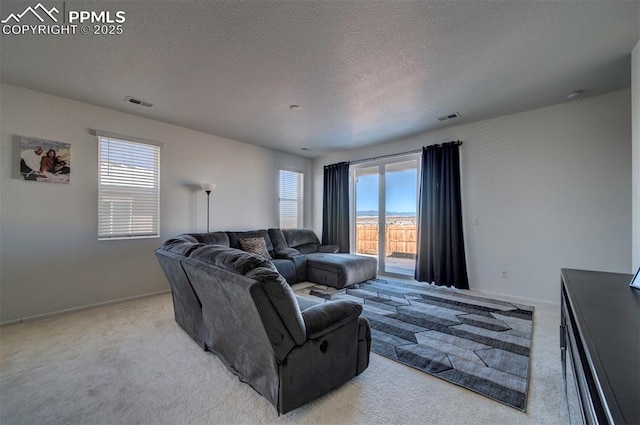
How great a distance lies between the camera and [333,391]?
1.82m

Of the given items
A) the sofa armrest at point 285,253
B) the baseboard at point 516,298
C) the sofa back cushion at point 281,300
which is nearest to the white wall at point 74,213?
the sofa armrest at point 285,253

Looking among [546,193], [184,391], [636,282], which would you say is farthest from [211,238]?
[546,193]

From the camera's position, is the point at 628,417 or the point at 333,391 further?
the point at 333,391

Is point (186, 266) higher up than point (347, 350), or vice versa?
point (186, 266)

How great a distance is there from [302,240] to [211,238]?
1997 mm

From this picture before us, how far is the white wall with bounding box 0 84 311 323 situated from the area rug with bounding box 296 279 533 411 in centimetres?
Answer: 251

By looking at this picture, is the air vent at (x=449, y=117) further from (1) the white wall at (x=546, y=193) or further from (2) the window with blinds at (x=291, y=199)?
(2) the window with blinds at (x=291, y=199)

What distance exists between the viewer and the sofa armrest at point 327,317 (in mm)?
1630

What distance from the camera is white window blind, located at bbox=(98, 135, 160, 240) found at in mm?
3604

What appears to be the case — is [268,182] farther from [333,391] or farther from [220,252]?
[333,391]

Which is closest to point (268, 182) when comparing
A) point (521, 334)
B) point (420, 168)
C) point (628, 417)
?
point (420, 168)

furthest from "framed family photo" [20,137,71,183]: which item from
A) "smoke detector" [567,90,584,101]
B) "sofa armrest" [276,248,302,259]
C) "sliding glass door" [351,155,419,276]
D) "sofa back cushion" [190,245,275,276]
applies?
"smoke detector" [567,90,584,101]

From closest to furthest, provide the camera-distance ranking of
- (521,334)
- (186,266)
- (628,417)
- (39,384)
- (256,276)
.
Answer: (628,417) → (256,276) → (39,384) → (186,266) → (521,334)

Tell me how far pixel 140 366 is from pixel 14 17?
2.81 metres
